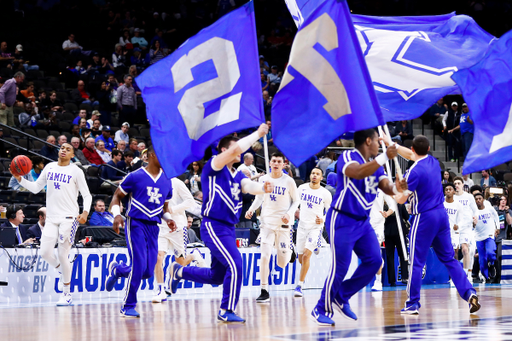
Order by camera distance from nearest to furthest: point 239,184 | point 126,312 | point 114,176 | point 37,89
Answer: point 239,184 → point 126,312 → point 114,176 → point 37,89

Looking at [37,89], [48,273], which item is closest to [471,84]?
[48,273]

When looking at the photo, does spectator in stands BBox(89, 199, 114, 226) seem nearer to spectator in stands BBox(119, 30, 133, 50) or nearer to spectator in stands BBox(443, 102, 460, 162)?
spectator in stands BBox(119, 30, 133, 50)

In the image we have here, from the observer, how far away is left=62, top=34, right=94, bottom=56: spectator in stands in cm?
2375

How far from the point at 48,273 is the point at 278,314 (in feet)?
16.8

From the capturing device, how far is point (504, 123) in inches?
365

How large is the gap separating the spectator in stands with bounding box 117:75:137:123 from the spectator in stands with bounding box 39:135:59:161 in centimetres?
392

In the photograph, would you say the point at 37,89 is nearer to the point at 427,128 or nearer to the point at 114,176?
the point at 114,176

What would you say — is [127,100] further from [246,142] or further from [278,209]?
[246,142]

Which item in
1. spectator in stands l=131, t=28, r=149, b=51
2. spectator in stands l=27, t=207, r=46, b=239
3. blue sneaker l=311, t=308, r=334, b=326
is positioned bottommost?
blue sneaker l=311, t=308, r=334, b=326

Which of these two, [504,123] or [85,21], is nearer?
[504,123]

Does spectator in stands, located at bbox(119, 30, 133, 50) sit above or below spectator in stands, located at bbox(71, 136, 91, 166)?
above

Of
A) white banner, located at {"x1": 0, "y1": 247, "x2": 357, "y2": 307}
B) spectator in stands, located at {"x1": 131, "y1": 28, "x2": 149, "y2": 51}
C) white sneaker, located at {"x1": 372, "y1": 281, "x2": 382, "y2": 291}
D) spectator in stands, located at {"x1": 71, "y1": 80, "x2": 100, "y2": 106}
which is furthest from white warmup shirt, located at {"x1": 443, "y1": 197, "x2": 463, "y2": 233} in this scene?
spectator in stands, located at {"x1": 131, "y1": 28, "x2": 149, "y2": 51}

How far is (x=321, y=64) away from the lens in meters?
8.68

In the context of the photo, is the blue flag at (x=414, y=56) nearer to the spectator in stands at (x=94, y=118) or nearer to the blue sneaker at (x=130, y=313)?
the blue sneaker at (x=130, y=313)
